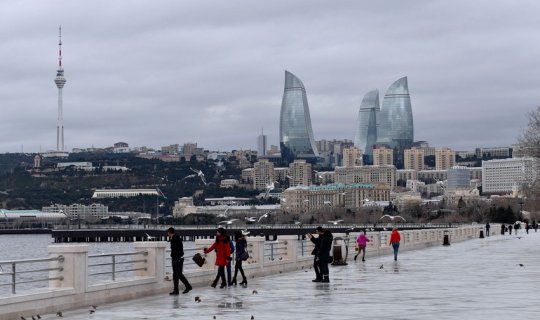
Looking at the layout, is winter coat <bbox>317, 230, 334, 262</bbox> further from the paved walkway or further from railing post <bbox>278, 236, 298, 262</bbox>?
railing post <bbox>278, 236, 298, 262</bbox>

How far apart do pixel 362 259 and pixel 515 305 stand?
26.3 meters

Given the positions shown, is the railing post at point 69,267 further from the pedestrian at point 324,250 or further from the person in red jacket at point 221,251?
the pedestrian at point 324,250

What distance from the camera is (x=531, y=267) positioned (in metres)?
43.3

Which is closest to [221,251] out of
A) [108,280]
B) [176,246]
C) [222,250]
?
[222,250]

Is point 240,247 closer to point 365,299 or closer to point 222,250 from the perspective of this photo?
point 222,250

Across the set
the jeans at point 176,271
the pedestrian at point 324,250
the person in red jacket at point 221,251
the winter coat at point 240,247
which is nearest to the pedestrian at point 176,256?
the jeans at point 176,271

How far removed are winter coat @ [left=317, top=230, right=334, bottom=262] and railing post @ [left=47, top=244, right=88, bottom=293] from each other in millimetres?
9509

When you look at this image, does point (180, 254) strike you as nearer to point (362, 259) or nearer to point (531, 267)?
point (531, 267)

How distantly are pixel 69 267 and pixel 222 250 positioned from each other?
6.91 m

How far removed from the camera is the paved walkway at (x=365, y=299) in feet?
79.8

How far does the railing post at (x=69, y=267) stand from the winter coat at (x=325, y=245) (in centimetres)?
951

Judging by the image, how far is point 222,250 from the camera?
107 feet

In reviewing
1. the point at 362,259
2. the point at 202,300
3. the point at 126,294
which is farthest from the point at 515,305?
the point at 362,259

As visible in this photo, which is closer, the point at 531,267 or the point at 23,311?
the point at 23,311
